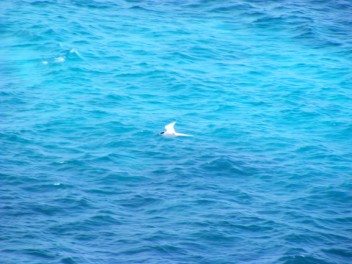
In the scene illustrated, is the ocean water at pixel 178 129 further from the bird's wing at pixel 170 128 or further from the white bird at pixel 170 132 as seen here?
the bird's wing at pixel 170 128

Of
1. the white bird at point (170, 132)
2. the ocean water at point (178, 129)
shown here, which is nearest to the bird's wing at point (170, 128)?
the white bird at point (170, 132)

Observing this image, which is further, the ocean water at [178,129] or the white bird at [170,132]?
the white bird at [170,132]

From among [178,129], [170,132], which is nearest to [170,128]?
[170,132]

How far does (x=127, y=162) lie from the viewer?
113ft

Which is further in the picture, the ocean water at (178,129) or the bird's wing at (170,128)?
the bird's wing at (170,128)

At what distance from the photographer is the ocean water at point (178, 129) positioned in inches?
1125

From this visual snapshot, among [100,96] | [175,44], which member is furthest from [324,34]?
[100,96]

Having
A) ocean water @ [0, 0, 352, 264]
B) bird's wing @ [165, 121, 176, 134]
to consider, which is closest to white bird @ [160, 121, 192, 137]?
bird's wing @ [165, 121, 176, 134]

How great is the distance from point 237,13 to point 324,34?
7.27 meters

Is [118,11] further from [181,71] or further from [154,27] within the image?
[181,71]

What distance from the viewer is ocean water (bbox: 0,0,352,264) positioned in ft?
93.7

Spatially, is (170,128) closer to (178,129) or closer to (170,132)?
(170,132)

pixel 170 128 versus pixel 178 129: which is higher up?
pixel 170 128

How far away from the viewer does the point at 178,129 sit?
3762cm
